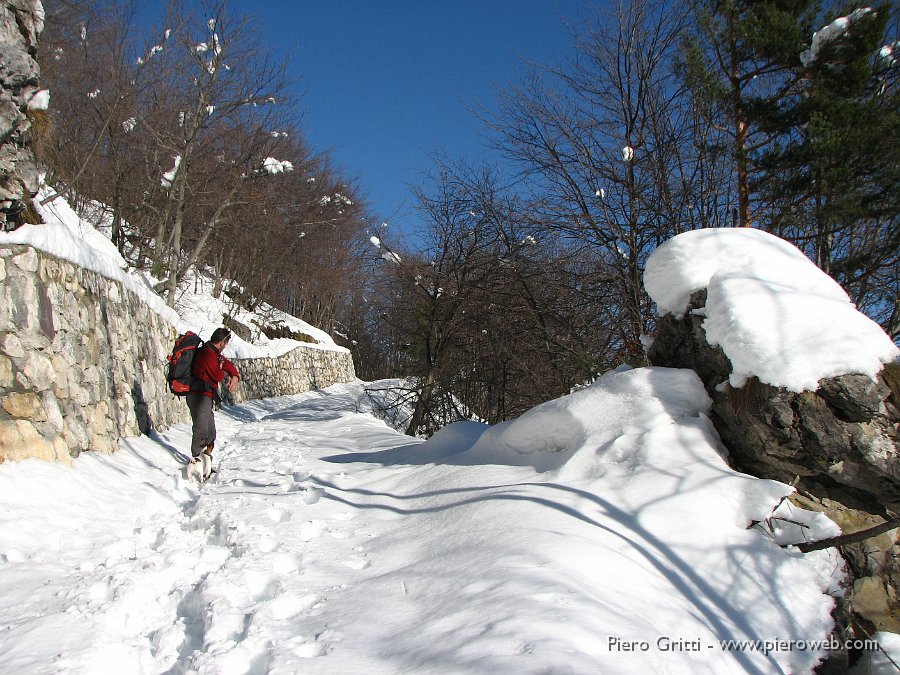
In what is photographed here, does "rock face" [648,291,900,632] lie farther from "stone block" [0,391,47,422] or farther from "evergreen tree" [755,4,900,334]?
"stone block" [0,391,47,422]

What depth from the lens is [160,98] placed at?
14.3 metres

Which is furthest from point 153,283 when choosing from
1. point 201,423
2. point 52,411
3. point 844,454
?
point 844,454

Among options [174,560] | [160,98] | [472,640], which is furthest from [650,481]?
[160,98]

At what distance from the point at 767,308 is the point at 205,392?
19.1 ft

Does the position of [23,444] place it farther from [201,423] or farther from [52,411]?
[201,423]

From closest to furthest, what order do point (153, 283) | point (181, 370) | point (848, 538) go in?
point (848, 538)
point (181, 370)
point (153, 283)

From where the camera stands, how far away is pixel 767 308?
414 centimetres

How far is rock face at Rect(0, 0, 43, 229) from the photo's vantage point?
5.21 meters

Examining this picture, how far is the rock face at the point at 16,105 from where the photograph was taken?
17.1 ft

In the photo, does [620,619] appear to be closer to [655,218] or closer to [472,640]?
[472,640]

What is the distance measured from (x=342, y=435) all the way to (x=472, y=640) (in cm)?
777

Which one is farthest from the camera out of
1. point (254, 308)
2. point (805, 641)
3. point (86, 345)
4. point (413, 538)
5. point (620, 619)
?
point (254, 308)

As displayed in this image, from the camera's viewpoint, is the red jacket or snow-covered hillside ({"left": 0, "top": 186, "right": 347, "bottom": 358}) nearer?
snow-covered hillside ({"left": 0, "top": 186, "right": 347, "bottom": 358})

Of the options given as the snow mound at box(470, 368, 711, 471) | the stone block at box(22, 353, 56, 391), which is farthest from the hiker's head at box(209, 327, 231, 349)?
the snow mound at box(470, 368, 711, 471)
